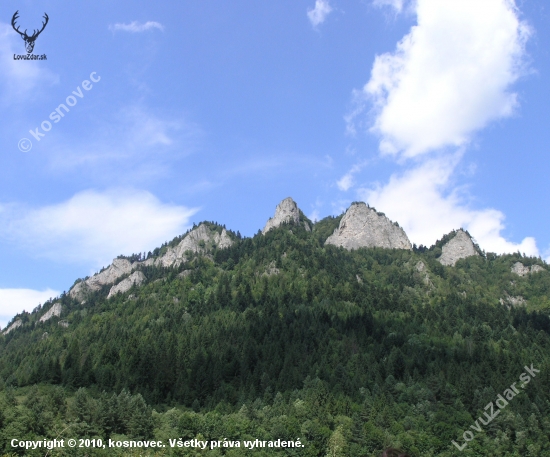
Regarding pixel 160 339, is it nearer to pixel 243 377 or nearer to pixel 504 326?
pixel 243 377

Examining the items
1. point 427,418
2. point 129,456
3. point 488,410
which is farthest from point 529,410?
point 129,456

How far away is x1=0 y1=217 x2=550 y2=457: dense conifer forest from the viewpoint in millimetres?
92562

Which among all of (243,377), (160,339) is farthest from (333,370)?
(160,339)

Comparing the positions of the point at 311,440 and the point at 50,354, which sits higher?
the point at 50,354

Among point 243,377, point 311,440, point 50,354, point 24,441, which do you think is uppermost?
point 50,354

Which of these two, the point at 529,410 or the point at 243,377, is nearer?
the point at 529,410

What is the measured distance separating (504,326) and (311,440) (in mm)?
102457

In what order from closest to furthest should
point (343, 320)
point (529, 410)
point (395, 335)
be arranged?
1. point (529, 410)
2. point (395, 335)
3. point (343, 320)

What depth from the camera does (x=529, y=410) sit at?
338 feet

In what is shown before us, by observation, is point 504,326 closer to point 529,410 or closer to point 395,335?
point 395,335

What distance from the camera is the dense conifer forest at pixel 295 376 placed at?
92562mm

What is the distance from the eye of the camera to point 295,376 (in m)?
127

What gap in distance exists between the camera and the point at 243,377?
432 ft

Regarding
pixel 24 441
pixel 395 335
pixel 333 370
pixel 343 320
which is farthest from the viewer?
pixel 343 320
